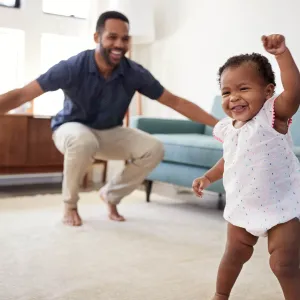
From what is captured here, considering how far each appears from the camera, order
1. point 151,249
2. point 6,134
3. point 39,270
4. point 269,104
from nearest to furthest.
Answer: point 269,104 → point 39,270 → point 151,249 → point 6,134

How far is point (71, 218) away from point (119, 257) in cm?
65

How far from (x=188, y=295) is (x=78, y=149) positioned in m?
1.14

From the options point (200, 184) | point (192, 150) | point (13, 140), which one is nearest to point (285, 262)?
point (200, 184)

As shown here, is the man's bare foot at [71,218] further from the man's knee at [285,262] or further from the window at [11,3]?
the window at [11,3]

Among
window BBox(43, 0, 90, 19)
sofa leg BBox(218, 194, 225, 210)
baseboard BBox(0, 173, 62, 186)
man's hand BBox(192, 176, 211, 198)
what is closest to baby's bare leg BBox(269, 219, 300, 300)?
man's hand BBox(192, 176, 211, 198)

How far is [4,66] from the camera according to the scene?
4.09 m

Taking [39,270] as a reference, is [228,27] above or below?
above

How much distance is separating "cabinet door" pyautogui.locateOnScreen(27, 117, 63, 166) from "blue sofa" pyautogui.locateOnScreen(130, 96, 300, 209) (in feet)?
2.15

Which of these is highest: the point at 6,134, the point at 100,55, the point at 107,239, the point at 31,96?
the point at 100,55

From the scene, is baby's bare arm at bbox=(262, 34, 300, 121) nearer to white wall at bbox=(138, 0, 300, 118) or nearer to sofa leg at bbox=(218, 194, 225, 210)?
sofa leg at bbox=(218, 194, 225, 210)

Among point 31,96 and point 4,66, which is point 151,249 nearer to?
point 31,96

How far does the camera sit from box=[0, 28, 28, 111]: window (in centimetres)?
406

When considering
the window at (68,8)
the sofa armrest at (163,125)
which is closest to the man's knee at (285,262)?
the sofa armrest at (163,125)

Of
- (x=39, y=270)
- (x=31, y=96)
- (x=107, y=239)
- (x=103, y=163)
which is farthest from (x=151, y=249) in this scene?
(x=103, y=163)
